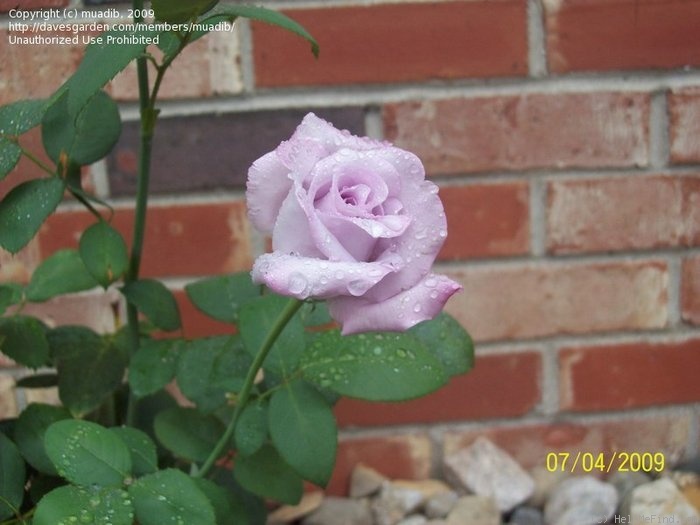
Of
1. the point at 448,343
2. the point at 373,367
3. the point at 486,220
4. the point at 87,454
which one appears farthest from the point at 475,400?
the point at 87,454

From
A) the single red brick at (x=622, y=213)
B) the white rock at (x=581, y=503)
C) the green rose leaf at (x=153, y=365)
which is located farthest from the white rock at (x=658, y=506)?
the green rose leaf at (x=153, y=365)

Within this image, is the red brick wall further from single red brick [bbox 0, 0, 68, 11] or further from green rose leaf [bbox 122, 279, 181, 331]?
green rose leaf [bbox 122, 279, 181, 331]

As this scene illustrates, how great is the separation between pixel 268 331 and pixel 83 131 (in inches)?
7.7

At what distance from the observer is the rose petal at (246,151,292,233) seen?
1.28 feet

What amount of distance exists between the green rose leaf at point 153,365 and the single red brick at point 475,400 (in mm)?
319

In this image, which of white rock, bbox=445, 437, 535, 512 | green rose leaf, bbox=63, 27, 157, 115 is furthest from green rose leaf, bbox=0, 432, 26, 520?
white rock, bbox=445, 437, 535, 512

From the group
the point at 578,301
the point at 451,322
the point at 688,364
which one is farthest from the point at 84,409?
the point at 688,364

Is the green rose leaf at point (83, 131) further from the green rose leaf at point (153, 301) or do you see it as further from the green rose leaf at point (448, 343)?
the green rose leaf at point (448, 343)

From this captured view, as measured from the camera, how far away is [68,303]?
32.6 inches

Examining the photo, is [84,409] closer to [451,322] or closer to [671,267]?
[451,322]

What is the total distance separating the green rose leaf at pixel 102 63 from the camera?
40 cm

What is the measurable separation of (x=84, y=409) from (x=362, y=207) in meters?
0.33

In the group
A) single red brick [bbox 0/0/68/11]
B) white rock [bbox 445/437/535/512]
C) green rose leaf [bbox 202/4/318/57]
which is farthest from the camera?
white rock [bbox 445/437/535/512]
